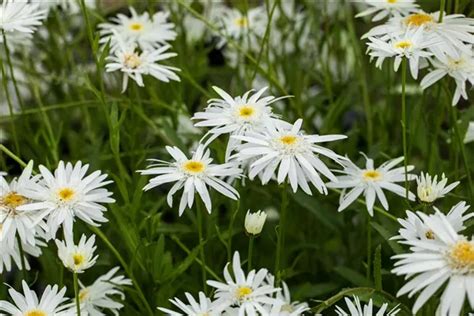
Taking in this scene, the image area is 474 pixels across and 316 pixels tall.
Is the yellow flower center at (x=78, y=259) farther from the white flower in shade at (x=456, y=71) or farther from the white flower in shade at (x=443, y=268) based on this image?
the white flower in shade at (x=456, y=71)

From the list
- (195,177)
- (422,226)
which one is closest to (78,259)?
(195,177)

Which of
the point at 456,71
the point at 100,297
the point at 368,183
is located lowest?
the point at 100,297

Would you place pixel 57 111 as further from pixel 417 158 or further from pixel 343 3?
pixel 417 158

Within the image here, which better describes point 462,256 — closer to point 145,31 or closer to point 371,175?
point 371,175

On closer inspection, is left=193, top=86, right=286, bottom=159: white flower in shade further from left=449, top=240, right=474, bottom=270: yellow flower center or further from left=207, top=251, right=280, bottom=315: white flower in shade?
left=449, top=240, right=474, bottom=270: yellow flower center

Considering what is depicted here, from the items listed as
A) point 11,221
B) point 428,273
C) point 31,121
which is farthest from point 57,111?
point 428,273

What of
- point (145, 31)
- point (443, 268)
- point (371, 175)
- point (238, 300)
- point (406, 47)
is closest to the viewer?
point (443, 268)

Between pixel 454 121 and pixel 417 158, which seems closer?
pixel 454 121
